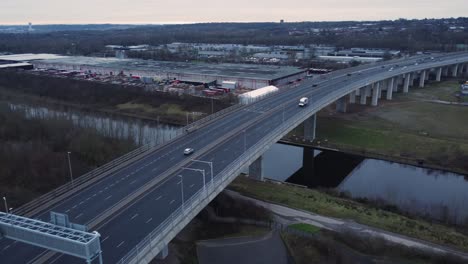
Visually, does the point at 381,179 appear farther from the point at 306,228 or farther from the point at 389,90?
the point at 389,90

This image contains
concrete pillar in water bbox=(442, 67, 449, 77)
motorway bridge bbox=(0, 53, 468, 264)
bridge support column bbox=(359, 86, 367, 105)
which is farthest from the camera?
concrete pillar in water bbox=(442, 67, 449, 77)

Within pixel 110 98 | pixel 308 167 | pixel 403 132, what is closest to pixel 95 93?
pixel 110 98

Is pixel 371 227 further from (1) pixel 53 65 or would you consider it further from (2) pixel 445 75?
(1) pixel 53 65

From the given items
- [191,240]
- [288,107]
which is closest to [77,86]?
[288,107]

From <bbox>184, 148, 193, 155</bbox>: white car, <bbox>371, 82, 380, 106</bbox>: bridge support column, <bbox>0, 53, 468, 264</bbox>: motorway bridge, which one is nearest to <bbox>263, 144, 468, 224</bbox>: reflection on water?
<bbox>0, 53, 468, 264</bbox>: motorway bridge

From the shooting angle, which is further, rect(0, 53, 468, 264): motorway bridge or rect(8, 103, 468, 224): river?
rect(8, 103, 468, 224): river

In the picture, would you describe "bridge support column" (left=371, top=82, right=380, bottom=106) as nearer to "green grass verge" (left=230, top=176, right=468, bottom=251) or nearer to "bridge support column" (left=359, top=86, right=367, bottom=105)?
"bridge support column" (left=359, top=86, right=367, bottom=105)
